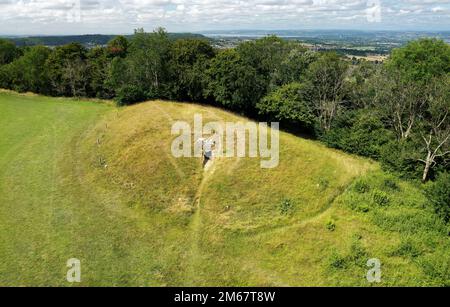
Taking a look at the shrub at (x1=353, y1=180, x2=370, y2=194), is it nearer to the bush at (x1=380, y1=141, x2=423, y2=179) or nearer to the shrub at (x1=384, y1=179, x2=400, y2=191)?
the shrub at (x1=384, y1=179, x2=400, y2=191)

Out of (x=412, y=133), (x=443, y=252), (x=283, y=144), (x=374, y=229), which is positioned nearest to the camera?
(x=443, y=252)

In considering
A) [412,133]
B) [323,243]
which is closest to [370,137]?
[412,133]

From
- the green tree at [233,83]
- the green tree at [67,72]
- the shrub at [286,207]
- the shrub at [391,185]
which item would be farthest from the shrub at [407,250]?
the green tree at [67,72]

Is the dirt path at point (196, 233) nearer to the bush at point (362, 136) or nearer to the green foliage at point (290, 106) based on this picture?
the green foliage at point (290, 106)
